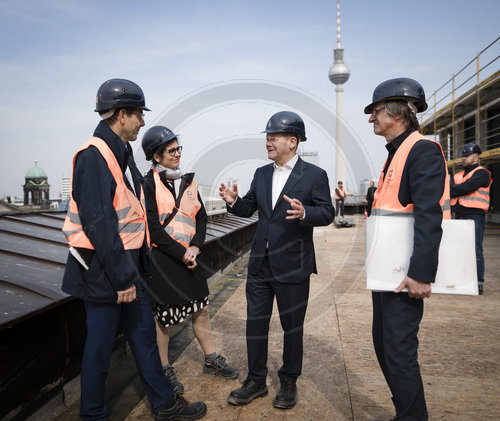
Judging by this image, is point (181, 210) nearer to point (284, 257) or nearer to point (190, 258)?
point (190, 258)

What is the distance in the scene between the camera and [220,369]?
11.0 ft

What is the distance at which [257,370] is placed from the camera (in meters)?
3.00

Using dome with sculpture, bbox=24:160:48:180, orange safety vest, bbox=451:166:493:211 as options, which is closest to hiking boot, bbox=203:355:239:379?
orange safety vest, bbox=451:166:493:211

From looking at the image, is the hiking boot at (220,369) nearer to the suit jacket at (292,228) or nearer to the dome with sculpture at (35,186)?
the suit jacket at (292,228)

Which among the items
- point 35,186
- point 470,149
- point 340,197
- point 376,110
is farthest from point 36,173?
point 376,110

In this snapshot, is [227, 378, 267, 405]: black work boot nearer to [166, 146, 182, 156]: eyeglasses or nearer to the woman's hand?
the woman's hand

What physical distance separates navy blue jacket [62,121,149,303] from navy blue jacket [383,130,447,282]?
157 cm

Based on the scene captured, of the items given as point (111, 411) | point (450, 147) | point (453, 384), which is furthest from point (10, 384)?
point (450, 147)

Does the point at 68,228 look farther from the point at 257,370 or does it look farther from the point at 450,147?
the point at 450,147

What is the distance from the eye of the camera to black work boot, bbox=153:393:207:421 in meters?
2.59

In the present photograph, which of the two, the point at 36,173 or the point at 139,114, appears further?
the point at 36,173

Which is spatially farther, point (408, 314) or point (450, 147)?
point (450, 147)

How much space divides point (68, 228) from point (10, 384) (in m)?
1.29

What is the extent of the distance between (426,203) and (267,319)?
1567 millimetres
